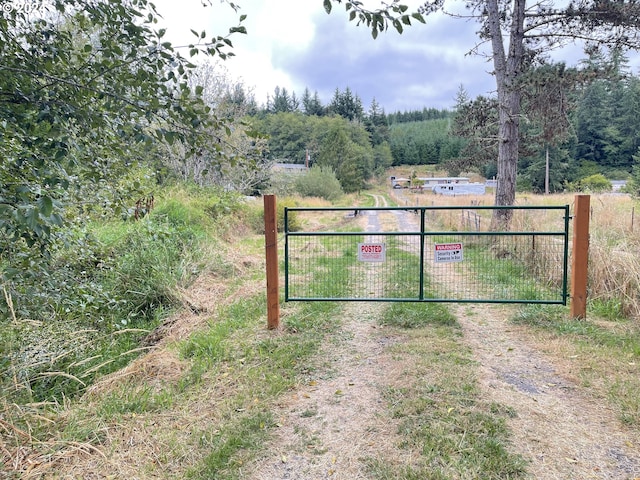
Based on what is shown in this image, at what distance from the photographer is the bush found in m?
31.3

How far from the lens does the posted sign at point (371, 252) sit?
15.7 ft

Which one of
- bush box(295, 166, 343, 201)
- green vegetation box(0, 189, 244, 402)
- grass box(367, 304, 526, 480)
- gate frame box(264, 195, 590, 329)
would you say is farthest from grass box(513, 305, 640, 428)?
bush box(295, 166, 343, 201)

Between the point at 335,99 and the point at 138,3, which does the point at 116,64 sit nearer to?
the point at 138,3

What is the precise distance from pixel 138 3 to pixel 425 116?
143 metres

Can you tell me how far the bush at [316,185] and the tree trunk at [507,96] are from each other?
21.1m

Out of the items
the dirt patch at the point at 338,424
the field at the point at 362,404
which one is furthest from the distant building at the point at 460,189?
the dirt patch at the point at 338,424

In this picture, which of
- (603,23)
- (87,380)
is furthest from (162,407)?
(603,23)

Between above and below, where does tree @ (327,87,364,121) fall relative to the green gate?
above

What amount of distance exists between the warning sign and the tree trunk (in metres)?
5.51

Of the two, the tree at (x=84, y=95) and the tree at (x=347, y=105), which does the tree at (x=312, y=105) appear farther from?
the tree at (x=84, y=95)

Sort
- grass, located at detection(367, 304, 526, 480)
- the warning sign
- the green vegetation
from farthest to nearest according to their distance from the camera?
the warning sign → the green vegetation → grass, located at detection(367, 304, 526, 480)

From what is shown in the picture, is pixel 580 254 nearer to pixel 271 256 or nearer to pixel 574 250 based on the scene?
pixel 574 250

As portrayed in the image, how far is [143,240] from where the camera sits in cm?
704

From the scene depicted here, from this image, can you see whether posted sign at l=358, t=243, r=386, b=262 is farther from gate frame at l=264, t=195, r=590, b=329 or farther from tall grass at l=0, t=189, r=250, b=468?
tall grass at l=0, t=189, r=250, b=468
